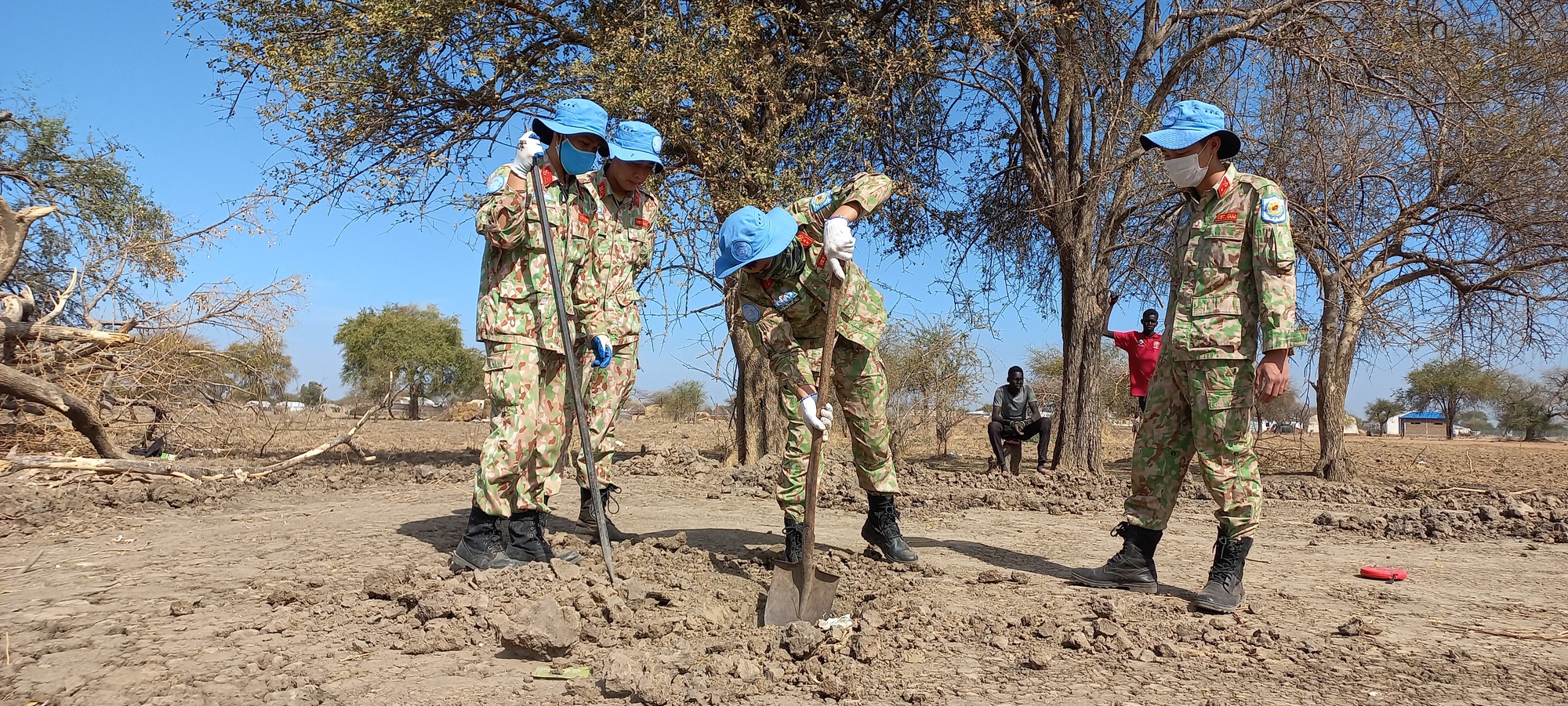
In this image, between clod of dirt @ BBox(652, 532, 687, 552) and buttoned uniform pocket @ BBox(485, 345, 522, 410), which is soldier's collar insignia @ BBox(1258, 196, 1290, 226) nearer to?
clod of dirt @ BBox(652, 532, 687, 552)

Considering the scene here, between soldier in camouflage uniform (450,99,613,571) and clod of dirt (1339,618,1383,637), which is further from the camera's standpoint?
Answer: soldier in camouflage uniform (450,99,613,571)

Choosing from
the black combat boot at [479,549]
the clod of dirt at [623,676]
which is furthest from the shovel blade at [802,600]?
the black combat boot at [479,549]

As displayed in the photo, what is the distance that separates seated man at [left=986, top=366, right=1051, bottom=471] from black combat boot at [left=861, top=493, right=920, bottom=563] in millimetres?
5331

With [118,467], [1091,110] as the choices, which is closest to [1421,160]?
[1091,110]

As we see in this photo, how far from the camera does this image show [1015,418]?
9461mm

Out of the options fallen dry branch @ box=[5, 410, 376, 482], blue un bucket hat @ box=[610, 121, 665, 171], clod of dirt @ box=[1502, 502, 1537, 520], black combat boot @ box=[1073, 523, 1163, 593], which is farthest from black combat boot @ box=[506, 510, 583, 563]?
clod of dirt @ box=[1502, 502, 1537, 520]

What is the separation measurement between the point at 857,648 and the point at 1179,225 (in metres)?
2.33

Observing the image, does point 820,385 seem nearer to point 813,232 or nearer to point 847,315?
point 847,315

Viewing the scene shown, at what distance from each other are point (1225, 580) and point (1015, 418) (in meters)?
6.08

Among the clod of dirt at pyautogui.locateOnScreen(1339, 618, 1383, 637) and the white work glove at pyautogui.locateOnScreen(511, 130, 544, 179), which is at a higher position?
the white work glove at pyautogui.locateOnScreen(511, 130, 544, 179)

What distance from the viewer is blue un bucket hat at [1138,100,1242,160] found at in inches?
139

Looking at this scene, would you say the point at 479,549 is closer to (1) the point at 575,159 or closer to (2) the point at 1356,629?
(1) the point at 575,159

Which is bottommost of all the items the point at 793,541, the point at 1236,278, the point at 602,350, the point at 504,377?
the point at 793,541

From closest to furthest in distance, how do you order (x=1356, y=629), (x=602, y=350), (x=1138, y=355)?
(x=1356, y=629) < (x=602, y=350) < (x=1138, y=355)
